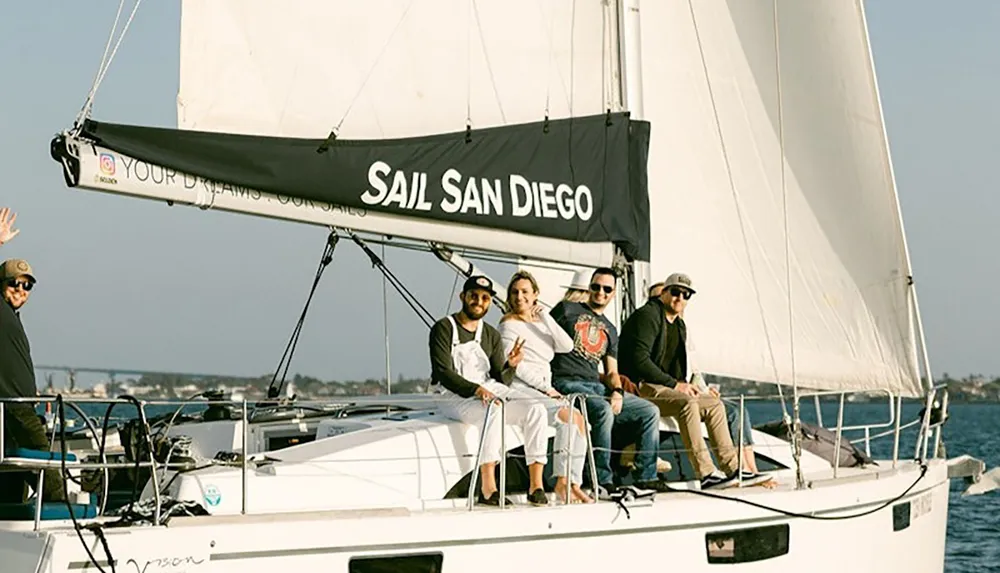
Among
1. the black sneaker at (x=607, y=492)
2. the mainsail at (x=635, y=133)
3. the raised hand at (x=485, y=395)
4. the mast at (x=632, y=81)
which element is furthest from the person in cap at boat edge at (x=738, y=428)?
the raised hand at (x=485, y=395)

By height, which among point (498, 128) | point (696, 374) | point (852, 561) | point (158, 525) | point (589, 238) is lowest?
point (852, 561)

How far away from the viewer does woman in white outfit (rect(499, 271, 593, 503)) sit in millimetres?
9758

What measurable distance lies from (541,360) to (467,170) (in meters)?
1.60

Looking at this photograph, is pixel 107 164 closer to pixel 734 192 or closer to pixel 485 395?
pixel 485 395

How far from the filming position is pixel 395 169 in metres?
10.3

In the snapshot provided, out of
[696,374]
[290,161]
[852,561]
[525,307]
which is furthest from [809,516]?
[290,161]

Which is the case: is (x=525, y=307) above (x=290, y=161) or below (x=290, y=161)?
below

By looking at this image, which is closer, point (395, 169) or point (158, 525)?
point (158, 525)

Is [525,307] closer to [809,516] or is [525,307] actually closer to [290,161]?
[290,161]

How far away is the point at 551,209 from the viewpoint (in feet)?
37.0

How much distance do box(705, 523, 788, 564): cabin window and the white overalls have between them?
1.40 metres

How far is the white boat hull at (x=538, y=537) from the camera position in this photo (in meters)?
7.95

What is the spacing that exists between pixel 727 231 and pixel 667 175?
739 millimetres

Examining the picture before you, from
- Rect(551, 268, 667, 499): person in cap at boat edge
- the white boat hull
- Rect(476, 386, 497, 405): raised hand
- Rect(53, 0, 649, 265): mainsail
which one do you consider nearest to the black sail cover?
Rect(53, 0, 649, 265): mainsail
